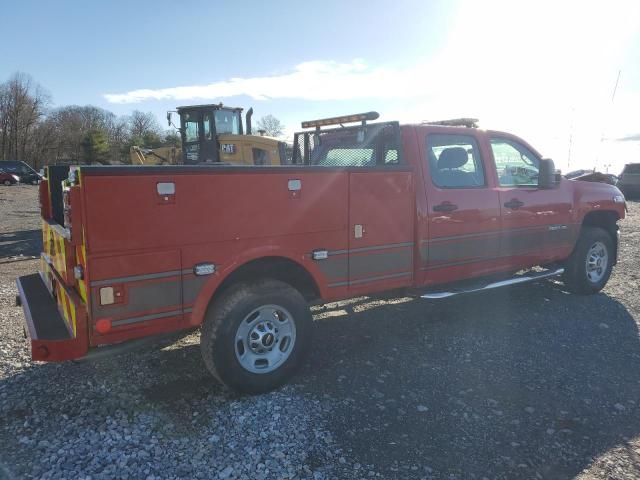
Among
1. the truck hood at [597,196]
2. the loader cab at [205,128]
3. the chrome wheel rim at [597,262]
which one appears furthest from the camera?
the loader cab at [205,128]

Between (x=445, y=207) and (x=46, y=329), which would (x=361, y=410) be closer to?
(x=445, y=207)

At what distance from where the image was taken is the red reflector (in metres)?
3.23

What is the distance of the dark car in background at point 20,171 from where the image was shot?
120 ft

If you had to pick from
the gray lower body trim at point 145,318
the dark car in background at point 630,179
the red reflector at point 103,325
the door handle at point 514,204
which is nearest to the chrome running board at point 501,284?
the door handle at point 514,204

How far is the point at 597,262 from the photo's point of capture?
6.71 metres

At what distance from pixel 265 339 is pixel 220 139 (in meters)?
10.5

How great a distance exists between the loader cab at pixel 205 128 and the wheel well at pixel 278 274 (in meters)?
9.88

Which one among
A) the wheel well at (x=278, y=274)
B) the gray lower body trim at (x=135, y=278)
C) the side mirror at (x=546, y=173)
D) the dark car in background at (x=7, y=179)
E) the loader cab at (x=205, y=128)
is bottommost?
the wheel well at (x=278, y=274)

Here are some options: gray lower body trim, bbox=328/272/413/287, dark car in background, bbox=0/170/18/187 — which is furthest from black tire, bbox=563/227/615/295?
dark car in background, bbox=0/170/18/187

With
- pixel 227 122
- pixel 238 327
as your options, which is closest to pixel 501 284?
pixel 238 327

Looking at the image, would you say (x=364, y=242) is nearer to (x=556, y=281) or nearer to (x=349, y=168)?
(x=349, y=168)

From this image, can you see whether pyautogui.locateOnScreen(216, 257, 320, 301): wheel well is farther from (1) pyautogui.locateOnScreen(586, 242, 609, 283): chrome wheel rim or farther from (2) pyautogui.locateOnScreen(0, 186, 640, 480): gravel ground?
(1) pyautogui.locateOnScreen(586, 242, 609, 283): chrome wheel rim

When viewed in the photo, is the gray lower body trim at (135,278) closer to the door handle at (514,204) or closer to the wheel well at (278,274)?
the wheel well at (278,274)

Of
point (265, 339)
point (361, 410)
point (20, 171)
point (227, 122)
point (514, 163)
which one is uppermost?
point (227, 122)
